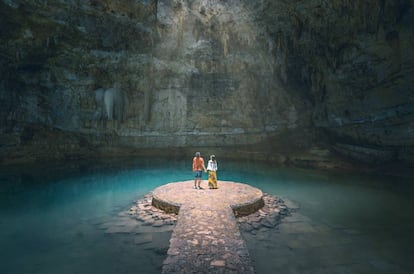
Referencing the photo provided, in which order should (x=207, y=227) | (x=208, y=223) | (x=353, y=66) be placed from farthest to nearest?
(x=353, y=66) < (x=208, y=223) < (x=207, y=227)

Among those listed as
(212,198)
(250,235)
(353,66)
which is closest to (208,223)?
(250,235)

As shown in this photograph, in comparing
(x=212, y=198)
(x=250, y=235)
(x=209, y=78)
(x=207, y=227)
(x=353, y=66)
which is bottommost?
(x=250, y=235)

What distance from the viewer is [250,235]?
23.5 feet

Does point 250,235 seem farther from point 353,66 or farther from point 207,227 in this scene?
point 353,66

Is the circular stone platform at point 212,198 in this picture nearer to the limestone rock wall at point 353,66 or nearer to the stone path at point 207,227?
Answer: the stone path at point 207,227

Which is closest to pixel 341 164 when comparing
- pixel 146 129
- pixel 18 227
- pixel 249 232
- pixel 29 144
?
pixel 249 232

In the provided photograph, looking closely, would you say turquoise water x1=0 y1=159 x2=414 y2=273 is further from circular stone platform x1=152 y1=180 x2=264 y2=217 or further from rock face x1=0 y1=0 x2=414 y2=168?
rock face x1=0 y1=0 x2=414 y2=168

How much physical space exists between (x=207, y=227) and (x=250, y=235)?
1.40 meters

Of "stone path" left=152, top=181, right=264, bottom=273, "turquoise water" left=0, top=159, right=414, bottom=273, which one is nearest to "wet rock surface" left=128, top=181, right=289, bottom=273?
"stone path" left=152, top=181, right=264, bottom=273

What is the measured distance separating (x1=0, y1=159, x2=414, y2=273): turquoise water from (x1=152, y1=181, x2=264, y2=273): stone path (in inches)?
25.7

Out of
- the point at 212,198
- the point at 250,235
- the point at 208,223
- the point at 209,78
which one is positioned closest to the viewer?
the point at 208,223

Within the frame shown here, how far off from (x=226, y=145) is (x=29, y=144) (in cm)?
1528

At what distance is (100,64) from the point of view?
21859 millimetres

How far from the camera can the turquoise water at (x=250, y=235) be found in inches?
227
